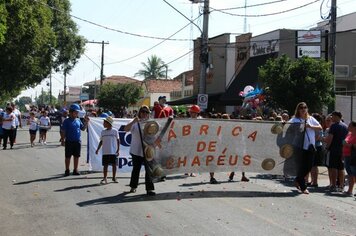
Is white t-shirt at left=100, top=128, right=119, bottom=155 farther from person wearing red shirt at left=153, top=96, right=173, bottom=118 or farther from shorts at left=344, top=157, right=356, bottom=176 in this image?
shorts at left=344, top=157, right=356, bottom=176

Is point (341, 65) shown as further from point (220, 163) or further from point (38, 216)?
point (38, 216)

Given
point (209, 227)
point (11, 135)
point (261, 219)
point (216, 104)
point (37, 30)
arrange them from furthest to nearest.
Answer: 1. point (216, 104)
2. point (37, 30)
3. point (11, 135)
4. point (261, 219)
5. point (209, 227)

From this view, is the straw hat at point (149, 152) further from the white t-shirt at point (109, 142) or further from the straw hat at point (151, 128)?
the white t-shirt at point (109, 142)

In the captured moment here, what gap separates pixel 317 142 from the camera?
1274 centimetres

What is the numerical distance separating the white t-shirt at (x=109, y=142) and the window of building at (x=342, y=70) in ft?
74.7

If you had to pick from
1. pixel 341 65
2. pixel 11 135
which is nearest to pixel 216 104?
pixel 341 65

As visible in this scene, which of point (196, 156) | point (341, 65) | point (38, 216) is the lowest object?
point (38, 216)

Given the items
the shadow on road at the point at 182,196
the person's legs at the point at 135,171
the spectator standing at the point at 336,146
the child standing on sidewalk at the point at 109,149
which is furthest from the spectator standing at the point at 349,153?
the child standing on sidewalk at the point at 109,149

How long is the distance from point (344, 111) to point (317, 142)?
9913 millimetres

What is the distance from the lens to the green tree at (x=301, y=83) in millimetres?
19266

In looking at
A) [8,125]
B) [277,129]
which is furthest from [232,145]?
[8,125]

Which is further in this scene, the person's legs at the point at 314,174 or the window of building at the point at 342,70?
the window of building at the point at 342,70

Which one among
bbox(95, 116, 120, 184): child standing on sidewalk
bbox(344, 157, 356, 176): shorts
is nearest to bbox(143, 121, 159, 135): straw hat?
bbox(95, 116, 120, 184): child standing on sidewalk

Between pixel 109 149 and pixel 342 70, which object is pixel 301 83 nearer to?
pixel 109 149
